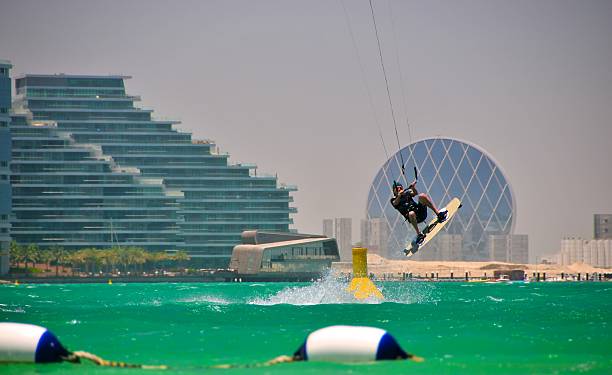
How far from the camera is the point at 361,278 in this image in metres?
71.6

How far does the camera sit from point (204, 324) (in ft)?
193

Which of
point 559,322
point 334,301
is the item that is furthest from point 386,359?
point 334,301

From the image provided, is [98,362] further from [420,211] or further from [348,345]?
[420,211]

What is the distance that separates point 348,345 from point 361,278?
3806cm

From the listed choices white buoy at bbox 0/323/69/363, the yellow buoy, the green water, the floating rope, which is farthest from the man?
the yellow buoy

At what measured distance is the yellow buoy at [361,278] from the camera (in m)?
67.0

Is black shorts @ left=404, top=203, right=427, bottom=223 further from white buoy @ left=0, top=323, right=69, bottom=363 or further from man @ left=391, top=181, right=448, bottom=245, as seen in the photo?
white buoy @ left=0, top=323, right=69, bottom=363

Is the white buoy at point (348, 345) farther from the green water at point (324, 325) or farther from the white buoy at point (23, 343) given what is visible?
the white buoy at point (23, 343)

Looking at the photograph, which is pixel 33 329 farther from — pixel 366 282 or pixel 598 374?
pixel 366 282

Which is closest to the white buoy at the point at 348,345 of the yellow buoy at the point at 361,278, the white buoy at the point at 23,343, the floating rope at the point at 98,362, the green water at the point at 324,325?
the green water at the point at 324,325

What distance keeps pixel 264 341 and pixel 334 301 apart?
38.6m

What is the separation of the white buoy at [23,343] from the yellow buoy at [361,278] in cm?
3287

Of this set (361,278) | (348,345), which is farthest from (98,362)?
(361,278)

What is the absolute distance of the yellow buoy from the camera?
220 ft
